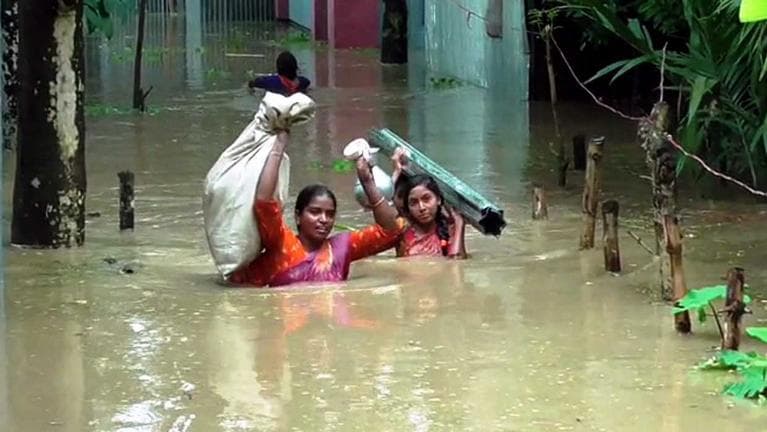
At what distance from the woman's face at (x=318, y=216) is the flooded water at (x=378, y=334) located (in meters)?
0.33

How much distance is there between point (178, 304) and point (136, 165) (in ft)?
18.1

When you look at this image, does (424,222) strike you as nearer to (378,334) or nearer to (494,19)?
(378,334)

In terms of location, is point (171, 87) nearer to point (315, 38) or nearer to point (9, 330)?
point (315, 38)

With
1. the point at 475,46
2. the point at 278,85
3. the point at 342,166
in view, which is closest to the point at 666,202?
the point at 278,85

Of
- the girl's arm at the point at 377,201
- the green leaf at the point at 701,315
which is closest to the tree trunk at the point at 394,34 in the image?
the girl's arm at the point at 377,201

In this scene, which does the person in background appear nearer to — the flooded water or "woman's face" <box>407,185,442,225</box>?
the flooded water

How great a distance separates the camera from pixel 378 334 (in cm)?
629

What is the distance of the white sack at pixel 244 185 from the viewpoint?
727 centimetres

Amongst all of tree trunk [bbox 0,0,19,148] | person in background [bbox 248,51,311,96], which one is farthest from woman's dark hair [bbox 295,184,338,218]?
tree trunk [bbox 0,0,19,148]

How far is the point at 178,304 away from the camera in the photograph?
700 cm

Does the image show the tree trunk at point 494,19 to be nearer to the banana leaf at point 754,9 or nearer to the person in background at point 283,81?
A: the person in background at point 283,81

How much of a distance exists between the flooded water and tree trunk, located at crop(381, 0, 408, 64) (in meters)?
12.3

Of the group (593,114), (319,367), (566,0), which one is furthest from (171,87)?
(319,367)

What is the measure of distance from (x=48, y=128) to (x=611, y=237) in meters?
3.27
